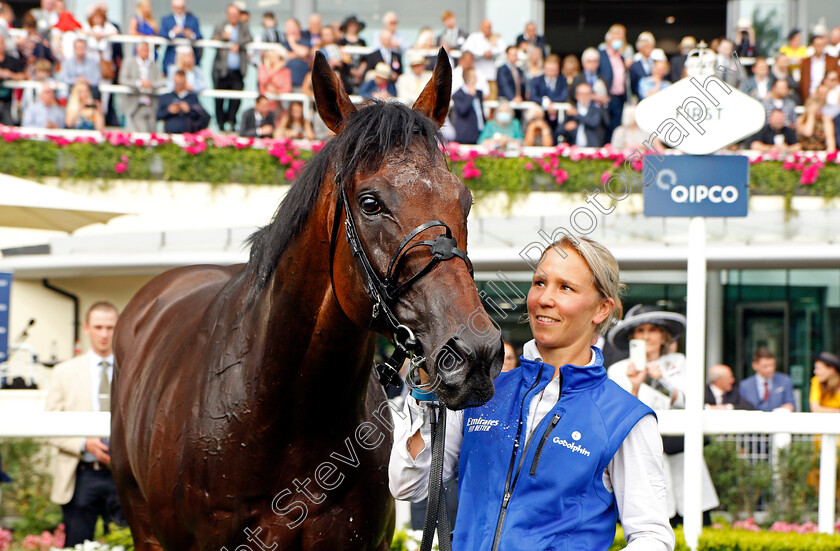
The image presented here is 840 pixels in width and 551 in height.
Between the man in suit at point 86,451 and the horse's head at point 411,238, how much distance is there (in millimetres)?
2929

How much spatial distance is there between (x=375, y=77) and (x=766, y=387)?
19.7 feet

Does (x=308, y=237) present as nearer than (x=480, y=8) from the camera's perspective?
Yes

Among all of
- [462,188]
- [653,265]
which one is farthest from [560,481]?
[653,265]

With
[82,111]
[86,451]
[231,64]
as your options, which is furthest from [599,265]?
[231,64]

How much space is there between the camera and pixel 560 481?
1.89 m

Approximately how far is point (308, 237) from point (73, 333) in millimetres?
9969

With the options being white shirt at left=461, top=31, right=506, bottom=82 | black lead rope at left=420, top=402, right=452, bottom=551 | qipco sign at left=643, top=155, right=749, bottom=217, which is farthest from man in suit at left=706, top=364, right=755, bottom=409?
white shirt at left=461, top=31, right=506, bottom=82

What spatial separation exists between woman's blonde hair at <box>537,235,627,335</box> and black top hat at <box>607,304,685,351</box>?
3.68 meters

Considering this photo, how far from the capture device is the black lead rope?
194cm

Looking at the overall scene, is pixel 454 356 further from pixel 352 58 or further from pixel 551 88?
pixel 352 58

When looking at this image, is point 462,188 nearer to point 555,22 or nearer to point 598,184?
point 598,184

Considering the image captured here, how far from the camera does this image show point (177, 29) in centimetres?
1220

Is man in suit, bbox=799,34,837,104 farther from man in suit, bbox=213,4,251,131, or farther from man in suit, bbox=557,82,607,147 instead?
man in suit, bbox=213,4,251,131

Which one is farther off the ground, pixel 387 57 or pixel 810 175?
pixel 387 57
